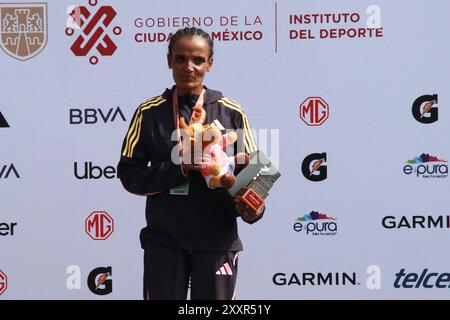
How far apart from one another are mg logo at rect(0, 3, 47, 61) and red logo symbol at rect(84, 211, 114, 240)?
34.8 inches

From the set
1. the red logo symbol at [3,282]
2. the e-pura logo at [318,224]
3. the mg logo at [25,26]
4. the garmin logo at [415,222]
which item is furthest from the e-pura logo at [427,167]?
the red logo symbol at [3,282]

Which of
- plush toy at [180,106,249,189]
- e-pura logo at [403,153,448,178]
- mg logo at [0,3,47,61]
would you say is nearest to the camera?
plush toy at [180,106,249,189]

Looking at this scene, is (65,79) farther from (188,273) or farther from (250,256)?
(188,273)

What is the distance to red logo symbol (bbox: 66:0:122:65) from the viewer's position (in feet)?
12.4

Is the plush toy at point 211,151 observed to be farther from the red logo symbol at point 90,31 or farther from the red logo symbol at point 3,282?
the red logo symbol at point 3,282

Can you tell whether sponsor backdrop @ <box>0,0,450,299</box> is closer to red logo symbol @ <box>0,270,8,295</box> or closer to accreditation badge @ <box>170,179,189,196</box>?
red logo symbol @ <box>0,270,8,295</box>

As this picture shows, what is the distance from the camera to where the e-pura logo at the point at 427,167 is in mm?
3689

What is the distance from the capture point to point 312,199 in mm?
3756

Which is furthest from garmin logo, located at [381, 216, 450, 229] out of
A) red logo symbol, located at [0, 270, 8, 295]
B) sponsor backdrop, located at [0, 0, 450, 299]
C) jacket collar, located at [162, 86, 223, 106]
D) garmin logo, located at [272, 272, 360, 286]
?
red logo symbol, located at [0, 270, 8, 295]

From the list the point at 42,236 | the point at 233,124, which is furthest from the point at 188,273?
the point at 42,236

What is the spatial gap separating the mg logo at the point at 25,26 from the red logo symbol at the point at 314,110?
1371 mm

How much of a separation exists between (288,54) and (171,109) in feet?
4.32

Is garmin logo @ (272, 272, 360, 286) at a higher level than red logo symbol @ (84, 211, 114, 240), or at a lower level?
lower

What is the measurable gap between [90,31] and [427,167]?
1.84m
